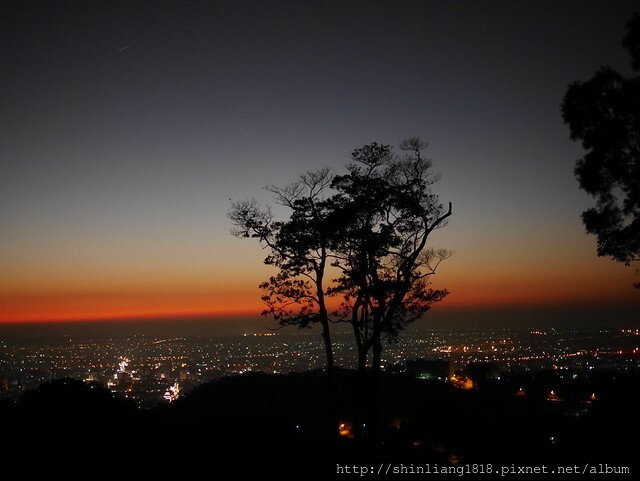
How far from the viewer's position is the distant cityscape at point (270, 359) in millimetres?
62244

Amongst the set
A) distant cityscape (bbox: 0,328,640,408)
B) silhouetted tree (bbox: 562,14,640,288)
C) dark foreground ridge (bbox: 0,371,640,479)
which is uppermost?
silhouetted tree (bbox: 562,14,640,288)

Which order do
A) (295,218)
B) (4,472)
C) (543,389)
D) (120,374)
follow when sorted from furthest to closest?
(120,374) < (543,389) < (295,218) < (4,472)

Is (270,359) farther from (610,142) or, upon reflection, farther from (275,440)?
(610,142)

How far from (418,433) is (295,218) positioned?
34.5 ft

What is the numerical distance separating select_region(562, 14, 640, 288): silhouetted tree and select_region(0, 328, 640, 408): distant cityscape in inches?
1560

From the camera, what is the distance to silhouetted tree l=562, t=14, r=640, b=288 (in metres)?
11.1

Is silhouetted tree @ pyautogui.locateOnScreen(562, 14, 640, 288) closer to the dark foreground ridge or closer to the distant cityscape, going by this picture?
the dark foreground ridge

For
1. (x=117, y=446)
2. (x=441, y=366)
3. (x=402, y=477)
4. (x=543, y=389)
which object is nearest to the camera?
(x=117, y=446)

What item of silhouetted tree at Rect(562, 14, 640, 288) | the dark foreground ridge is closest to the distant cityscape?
the dark foreground ridge

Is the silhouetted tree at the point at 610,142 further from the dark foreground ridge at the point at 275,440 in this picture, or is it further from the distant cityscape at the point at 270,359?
the distant cityscape at the point at 270,359

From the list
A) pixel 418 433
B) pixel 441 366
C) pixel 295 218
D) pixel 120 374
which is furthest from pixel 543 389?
pixel 120 374

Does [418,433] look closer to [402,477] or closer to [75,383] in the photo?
[402,477]

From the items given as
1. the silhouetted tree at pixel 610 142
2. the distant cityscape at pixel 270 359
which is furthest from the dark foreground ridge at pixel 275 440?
the distant cityscape at pixel 270 359

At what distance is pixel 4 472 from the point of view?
8.15 metres
